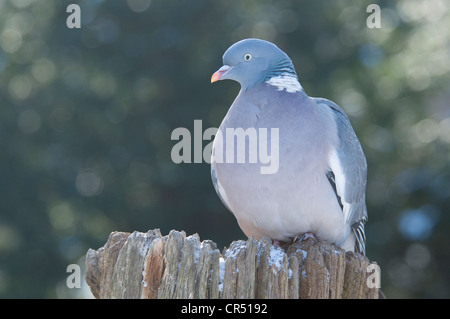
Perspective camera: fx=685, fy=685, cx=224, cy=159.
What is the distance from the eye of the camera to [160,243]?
348 centimetres

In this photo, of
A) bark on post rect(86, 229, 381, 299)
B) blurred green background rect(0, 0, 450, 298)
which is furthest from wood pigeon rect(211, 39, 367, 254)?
blurred green background rect(0, 0, 450, 298)

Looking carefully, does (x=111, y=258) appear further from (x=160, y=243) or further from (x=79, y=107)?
(x=79, y=107)

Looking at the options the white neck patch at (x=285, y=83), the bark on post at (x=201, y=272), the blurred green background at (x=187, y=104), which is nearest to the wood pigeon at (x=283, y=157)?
the white neck patch at (x=285, y=83)

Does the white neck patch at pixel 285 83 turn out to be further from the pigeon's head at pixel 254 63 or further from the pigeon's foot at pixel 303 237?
the pigeon's foot at pixel 303 237

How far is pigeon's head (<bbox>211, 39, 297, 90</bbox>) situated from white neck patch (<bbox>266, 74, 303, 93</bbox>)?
0.02m

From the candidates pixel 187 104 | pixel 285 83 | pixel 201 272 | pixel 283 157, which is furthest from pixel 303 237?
pixel 187 104

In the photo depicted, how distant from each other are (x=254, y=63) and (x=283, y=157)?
720mm

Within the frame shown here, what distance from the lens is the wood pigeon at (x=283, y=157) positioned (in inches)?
167

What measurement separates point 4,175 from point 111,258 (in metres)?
7.61

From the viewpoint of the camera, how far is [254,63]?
452 cm

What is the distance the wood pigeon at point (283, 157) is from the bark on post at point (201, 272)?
701 mm

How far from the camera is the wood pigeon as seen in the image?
167 inches

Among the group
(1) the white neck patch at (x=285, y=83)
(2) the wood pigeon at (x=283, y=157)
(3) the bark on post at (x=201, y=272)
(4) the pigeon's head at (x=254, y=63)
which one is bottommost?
(3) the bark on post at (x=201, y=272)

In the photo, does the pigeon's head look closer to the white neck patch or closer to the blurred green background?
the white neck patch
